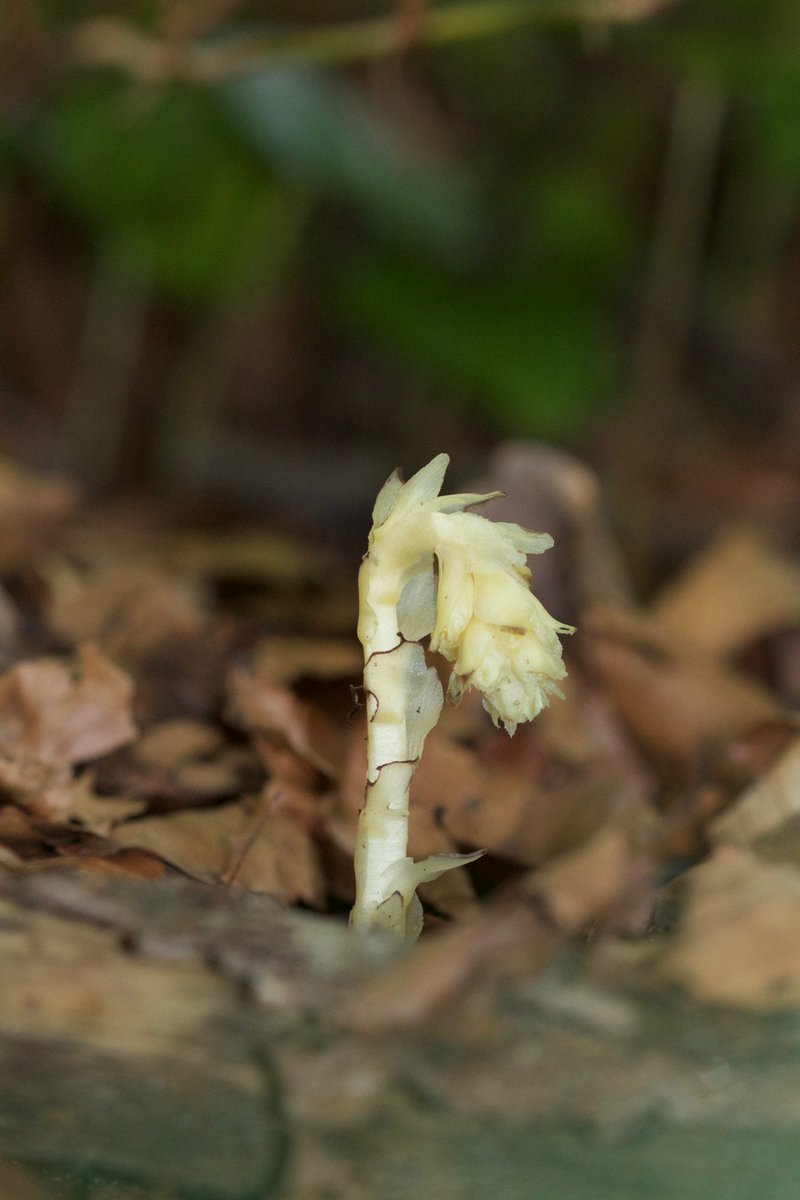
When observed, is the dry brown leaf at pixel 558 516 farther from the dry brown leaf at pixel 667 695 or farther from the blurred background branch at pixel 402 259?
the blurred background branch at pixel 402 259

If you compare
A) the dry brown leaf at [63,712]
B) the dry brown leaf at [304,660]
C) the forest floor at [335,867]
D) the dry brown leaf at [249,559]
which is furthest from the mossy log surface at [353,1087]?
the dry brown leaf at [249,559]

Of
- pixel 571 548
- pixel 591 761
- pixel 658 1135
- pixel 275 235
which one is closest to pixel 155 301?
pixel 275 235

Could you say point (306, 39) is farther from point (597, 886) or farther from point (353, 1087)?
point (353, 1087)

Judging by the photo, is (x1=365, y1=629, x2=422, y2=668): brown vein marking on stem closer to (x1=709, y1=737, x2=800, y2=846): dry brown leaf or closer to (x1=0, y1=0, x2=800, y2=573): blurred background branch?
(x1=709, y1=737, x2=800, y2=846): dry brown leaf

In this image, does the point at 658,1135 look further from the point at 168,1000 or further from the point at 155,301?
the point at 155,301

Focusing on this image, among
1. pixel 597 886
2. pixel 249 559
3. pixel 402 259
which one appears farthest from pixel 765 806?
pixel 402 259

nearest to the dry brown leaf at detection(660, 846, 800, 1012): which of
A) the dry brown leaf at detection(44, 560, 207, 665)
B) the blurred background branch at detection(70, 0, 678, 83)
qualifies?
the dry brown leaf at detection(44, 560, 207, 665)

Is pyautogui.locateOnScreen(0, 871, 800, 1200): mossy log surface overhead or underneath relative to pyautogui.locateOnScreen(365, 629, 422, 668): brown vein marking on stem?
underneath
